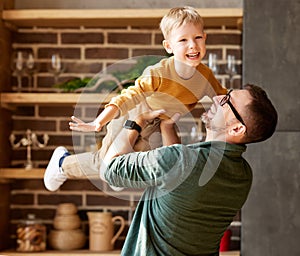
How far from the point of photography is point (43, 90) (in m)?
4.62

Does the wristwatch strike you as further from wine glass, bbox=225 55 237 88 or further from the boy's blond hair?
wine glass, bbox=225 55 237 88

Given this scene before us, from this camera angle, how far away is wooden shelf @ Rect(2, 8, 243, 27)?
421 cm

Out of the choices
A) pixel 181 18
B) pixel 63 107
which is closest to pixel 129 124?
pixel 181 18

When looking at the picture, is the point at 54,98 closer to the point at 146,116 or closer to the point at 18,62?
the point at 18,62

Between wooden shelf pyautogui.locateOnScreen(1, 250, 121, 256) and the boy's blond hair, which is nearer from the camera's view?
the boy's blond hair

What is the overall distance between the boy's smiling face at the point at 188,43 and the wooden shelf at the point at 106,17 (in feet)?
5.86

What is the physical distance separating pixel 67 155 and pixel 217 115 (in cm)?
71

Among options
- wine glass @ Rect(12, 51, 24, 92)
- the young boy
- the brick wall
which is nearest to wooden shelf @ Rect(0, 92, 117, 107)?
wine glass @ Rect(12, 51, 24, 92)

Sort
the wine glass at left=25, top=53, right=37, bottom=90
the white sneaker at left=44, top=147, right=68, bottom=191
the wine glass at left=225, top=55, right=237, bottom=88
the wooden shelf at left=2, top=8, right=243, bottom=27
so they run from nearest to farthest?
1. the white sneaker at left=44, top=147, right=68, bottom=191
2. the wooden shelf at left=2, top=8, right=243, bottom=27
3. the wine glass at left=225, top=55, right=237, bottom=88
4. the wine glass at left=25, top=53, right=37, bottom=90

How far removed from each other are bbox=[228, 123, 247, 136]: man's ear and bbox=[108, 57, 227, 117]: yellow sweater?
0.52 feet

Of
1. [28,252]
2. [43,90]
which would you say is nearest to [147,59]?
[43,90]

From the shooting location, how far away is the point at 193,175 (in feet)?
7.97

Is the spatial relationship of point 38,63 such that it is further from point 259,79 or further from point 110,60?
point 259,79

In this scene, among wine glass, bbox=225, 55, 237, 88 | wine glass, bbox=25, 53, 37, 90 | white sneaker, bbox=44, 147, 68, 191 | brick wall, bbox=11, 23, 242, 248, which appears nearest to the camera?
white sneaker, bbox=44, 147, 68, 191
